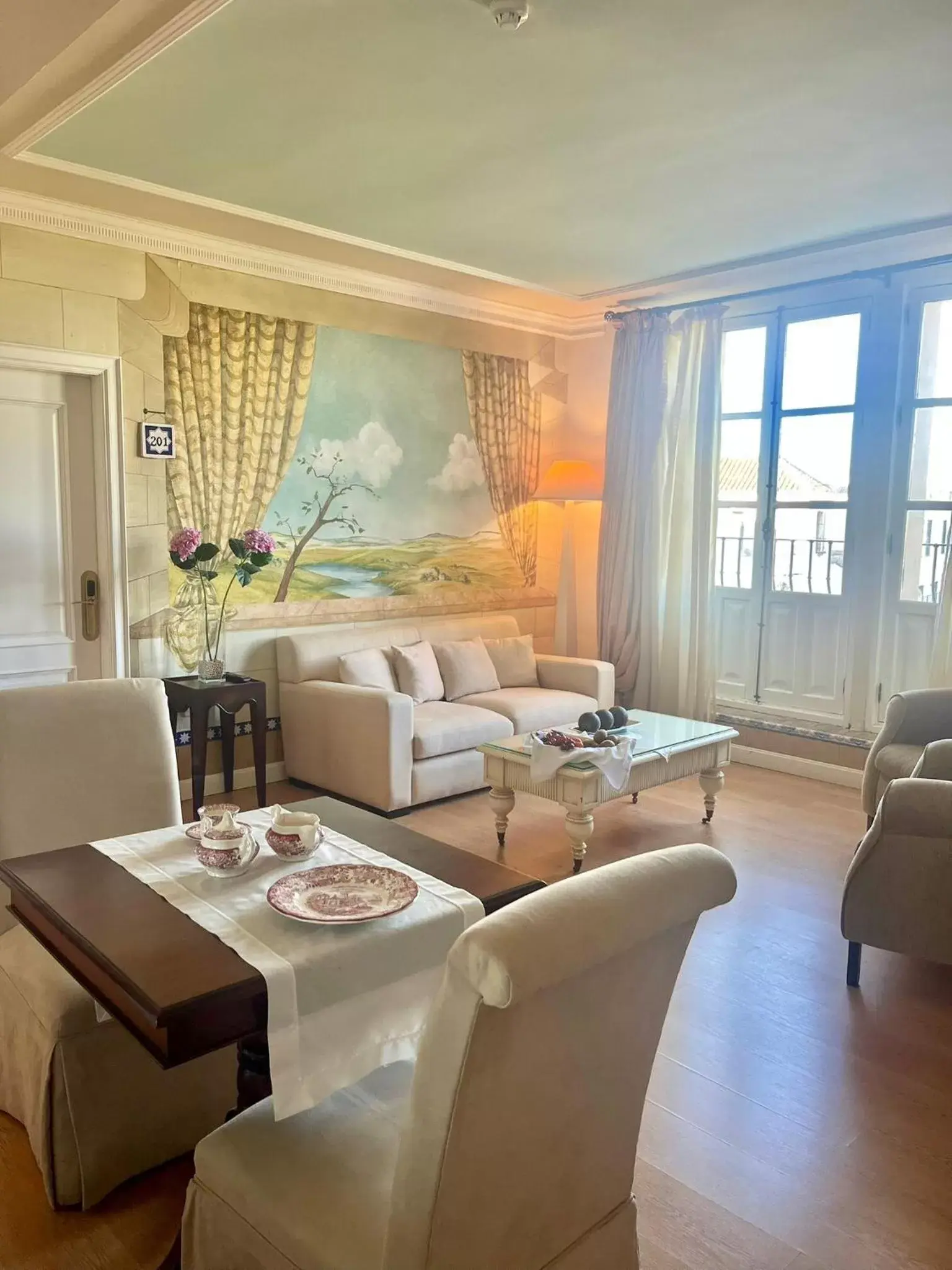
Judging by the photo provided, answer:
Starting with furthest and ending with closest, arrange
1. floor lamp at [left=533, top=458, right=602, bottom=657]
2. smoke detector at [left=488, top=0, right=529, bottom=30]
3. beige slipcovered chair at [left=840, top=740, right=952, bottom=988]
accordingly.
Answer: floor lamp at [left=533, top=458, right=602, bottom=657] < beige slipcovered chair at [left=840, top=740, right=952, bottom=988] < smoke detector at [left=488, top=0, right=529, bottom=30]

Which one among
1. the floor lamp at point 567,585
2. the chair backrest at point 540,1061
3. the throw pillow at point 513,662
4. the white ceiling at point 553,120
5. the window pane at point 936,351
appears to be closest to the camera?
the chair backrest at point 540,1061

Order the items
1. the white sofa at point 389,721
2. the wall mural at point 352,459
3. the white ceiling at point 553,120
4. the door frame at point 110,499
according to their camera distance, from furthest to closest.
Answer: the wall mural at point 352,459, the white sofa at point 389,721, the door frame at point 110,499, the white ceiling at point 553,120

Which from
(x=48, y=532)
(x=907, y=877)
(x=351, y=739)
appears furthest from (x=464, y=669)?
(x=907, y=877)

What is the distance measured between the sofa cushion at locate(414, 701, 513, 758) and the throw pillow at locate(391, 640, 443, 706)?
0.29 ft

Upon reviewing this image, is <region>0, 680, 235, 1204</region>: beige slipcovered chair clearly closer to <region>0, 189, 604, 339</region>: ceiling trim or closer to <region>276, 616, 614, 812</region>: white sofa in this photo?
<region>276, 616, 614, 812</region>: white sofa

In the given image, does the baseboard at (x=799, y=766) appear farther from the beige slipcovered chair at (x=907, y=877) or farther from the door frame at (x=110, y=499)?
the door frame at (x=110, y=499)

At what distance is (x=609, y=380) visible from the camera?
5.96m

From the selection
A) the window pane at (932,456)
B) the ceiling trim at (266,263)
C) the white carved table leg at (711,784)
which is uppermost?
the ceiling trim at (266,263)

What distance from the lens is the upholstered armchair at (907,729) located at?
384cm

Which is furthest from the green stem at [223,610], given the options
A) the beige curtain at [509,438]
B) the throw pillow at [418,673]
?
the beige curtain at [509,438]

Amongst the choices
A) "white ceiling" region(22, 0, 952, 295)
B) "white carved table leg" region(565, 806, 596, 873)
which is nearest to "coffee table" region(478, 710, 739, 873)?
"white carved table leg" region(565, 806, 596, 873)

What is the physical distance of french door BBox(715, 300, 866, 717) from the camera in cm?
509

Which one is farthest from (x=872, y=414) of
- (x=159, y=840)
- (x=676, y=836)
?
(x=159, y=840)

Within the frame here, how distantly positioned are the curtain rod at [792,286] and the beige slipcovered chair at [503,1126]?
4.27 m
